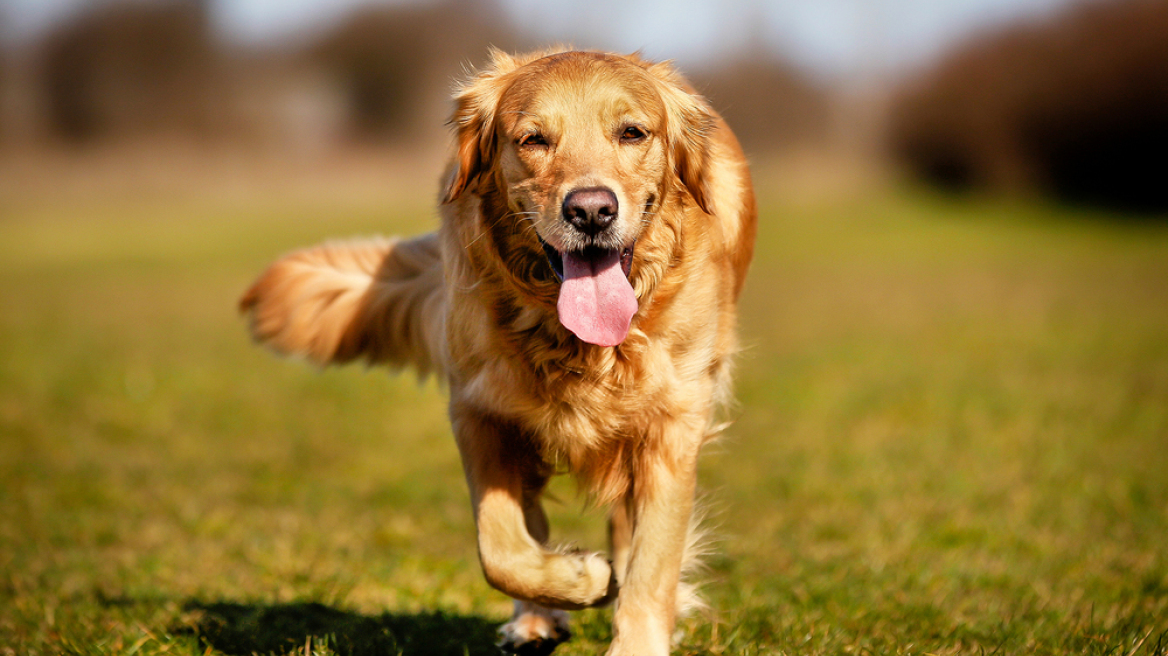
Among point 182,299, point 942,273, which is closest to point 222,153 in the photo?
point 182,299

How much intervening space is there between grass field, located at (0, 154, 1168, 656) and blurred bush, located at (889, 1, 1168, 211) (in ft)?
46.3

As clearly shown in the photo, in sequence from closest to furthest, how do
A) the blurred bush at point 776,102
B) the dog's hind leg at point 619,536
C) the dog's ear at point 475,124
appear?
the dog's ear at point 475,124, the dog's hind leg at point 619,536, the blurred bush at point 776,102

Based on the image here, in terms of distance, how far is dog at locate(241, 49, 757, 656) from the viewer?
9.12 feet

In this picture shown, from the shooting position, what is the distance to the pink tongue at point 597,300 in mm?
2729

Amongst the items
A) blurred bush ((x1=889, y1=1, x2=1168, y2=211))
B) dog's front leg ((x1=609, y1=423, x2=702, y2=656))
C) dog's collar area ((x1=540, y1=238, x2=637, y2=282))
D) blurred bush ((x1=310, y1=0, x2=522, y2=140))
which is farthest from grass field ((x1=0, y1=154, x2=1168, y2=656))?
blurred bush ((x1=310, y1=0, x2=522, y2=140))

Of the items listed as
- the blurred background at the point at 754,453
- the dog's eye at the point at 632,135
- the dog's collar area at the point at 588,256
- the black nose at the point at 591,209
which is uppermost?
the dog's eye at the point at 632,135

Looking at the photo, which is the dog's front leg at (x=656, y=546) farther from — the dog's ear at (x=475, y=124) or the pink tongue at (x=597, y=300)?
the dog's ear at (x=475, y=124)

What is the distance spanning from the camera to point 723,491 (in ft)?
19.0

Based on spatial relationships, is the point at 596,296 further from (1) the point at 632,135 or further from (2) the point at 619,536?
(2) the point at 619,536

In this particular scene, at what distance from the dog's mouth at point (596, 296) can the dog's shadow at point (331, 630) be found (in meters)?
1.04

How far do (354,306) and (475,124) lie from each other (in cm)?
103

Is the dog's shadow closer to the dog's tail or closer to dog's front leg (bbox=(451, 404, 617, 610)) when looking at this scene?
dog's front leg (bbox=(451, 404, 617, 610))

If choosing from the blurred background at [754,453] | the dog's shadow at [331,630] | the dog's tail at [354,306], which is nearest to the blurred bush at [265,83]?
the blurred background at [754,453]

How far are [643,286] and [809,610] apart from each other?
56.0 inches
